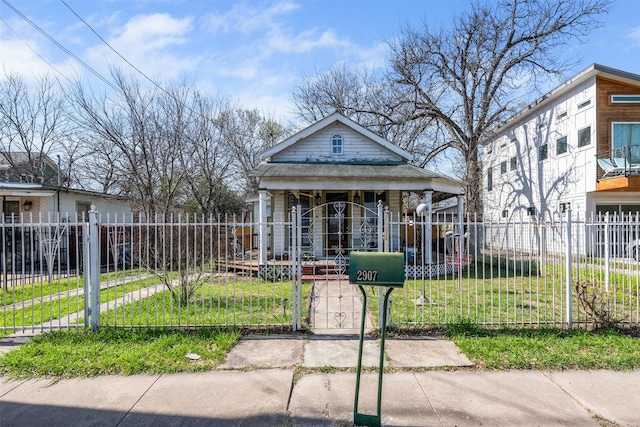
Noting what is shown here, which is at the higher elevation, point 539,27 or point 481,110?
point 539,27

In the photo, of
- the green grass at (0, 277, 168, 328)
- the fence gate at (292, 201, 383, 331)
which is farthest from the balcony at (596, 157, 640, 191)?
the green grass at (0, 277, 168, 328)

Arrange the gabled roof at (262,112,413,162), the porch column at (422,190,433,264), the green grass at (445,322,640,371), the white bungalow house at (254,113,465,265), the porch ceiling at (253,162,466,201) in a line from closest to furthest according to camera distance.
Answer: the green grass at (445,322,640,371), the porch column at (422,190,433,264), the porch ceiling at (253,162,466,201), the white bungalow house at (254,113,465,265), the gabled roof at (262,112,413,162)

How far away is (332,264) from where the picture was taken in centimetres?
1206

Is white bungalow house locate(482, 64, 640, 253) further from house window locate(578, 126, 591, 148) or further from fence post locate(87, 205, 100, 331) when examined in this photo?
fence post locate(87, 205, 100, 331)

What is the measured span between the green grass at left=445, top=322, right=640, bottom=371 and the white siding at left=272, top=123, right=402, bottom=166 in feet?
33.1

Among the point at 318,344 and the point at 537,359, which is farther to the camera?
the point at 318,344

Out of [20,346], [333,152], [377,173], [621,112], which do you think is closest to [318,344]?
[20,346]

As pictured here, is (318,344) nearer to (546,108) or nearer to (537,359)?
(537,359)

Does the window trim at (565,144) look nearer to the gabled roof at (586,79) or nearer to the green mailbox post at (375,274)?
the gabled roof at (586,79)

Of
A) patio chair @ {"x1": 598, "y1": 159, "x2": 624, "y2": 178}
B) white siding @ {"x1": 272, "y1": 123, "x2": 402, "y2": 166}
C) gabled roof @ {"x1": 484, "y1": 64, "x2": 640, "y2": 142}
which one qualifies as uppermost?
gabled roof @ {"x1": 484, "y1": 64, "x2": 640, "y2": 142}

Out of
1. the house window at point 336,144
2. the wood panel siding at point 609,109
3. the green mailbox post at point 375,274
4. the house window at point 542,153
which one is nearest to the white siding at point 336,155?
the house window at point 336,144

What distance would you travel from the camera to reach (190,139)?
64.2ft

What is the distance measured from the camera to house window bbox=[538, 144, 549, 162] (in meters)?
20.1

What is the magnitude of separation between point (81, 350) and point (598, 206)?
20.5m
